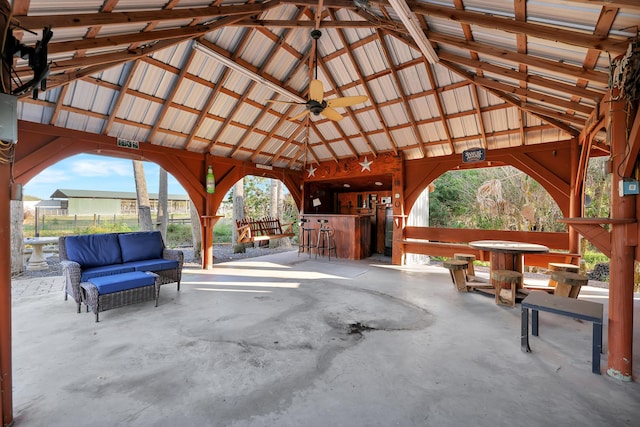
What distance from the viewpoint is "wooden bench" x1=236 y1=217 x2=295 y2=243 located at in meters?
8.83

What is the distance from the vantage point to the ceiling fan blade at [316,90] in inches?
176

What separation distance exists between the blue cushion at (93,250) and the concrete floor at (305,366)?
0.78m

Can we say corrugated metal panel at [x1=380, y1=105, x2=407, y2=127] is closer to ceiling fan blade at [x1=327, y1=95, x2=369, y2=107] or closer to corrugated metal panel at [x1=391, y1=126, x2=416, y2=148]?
corrugated metal panel at [x1=391, y1=126, x2=416, y2=148]

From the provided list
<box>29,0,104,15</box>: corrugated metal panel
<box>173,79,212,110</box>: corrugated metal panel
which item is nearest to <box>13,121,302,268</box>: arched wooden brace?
<box>173,79,212,110</box>: corrugated metal panel

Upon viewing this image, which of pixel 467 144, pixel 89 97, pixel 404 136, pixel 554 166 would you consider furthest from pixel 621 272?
pixel 89 97

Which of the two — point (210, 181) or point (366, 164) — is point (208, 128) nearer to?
point (210, 181)

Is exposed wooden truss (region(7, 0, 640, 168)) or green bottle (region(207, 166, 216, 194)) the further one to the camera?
green bottle (region(207, 166, 216, 194))

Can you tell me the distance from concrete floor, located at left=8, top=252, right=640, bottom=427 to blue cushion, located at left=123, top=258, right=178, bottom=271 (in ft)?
2.47

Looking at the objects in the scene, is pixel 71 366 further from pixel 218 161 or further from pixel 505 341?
pixel 218 161

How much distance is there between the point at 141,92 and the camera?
5.67 meters

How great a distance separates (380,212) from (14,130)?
9860 millimetres

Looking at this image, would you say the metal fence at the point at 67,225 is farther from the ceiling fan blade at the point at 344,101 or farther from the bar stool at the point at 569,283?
the bar stool at the point at 569,283

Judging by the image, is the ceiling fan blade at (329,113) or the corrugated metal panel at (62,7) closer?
the corrugated metal panel at (62,7)

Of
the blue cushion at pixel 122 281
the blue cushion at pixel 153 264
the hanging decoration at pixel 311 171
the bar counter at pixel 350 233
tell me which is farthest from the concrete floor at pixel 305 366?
the hanging decoration at pixel 311 171
